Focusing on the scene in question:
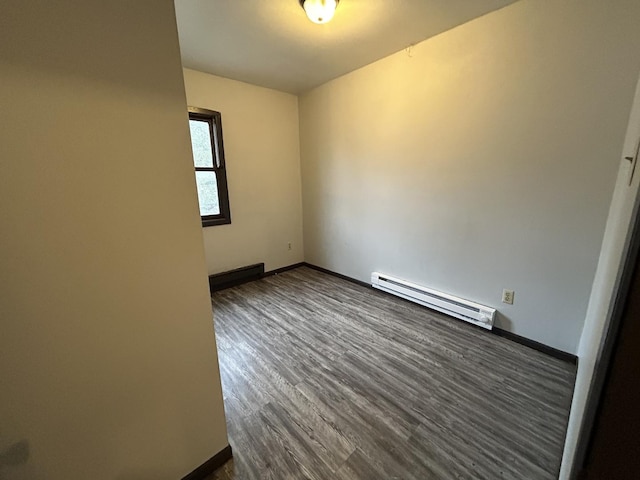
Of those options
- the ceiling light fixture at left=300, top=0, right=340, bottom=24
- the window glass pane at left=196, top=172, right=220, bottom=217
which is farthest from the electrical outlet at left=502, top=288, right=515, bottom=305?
the window glass pane at left=196, top=172, right=220, bottom=217

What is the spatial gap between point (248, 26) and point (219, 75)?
1132 mm

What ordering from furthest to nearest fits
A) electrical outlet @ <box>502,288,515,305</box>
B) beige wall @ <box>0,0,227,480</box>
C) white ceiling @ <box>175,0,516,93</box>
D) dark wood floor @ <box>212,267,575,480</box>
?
electrical outlet @ <box>502,288,515,305</box> < white ceiling @ <box>175,0,516,93</box> < dark wood floor @ <box>212,267,575,480</box> < beige wall @ <box>0,0,227,480</box>

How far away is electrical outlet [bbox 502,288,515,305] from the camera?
2111mm

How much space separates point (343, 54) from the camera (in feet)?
8.19

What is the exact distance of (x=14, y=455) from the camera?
76 cm

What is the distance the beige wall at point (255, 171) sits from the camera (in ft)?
10.2

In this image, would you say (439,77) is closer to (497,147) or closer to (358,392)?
(497,147)

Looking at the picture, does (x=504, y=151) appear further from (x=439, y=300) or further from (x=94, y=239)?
(x=94, y=239)

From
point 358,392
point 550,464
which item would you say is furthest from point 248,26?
point 550,464

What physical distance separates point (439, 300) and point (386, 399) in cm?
126

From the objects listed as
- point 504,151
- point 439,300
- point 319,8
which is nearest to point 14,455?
point 319,8

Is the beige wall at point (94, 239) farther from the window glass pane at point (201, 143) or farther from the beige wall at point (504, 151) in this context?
the window glass pane at point (201, 143)

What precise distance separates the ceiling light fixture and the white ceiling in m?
0.11

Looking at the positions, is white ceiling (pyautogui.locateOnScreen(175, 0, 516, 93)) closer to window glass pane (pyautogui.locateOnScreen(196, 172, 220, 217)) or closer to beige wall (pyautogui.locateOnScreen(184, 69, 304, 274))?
beige wall (pyautogui.locateOnScreen(184, 69, 304, 274))
